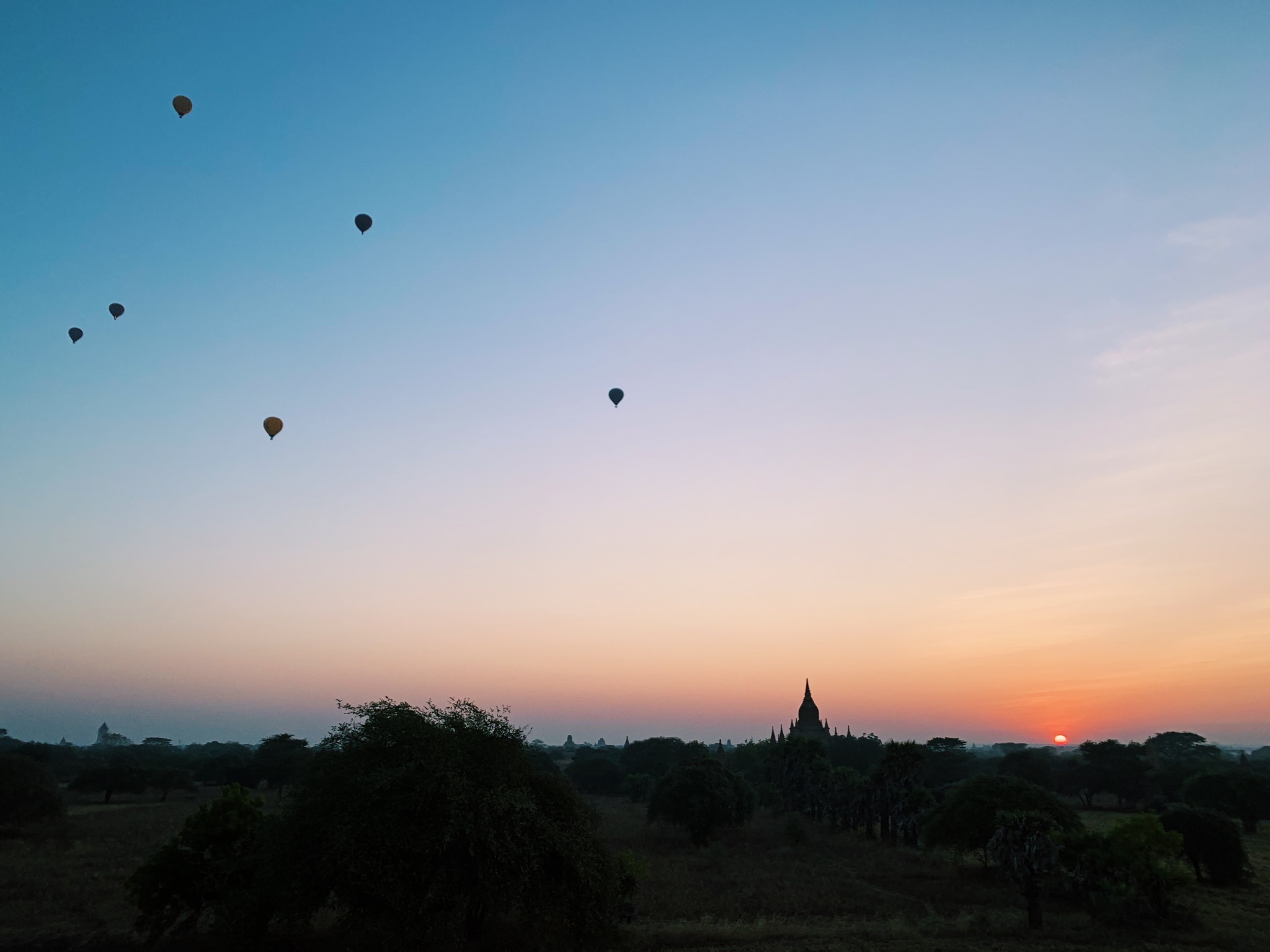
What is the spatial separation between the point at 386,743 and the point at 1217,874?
45852 millimetres

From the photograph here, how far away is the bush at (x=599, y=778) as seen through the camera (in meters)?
123

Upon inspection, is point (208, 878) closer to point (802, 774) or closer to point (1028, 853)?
point (1028, 853)

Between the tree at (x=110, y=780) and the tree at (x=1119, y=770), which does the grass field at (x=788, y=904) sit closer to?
the tree at (x=110, y=780)

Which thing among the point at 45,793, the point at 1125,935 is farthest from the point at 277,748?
the point at 1125,935

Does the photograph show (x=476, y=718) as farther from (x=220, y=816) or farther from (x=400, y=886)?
(x=220, y=816)

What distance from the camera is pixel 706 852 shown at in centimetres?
5316

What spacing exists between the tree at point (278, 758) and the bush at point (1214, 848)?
86.1 metres

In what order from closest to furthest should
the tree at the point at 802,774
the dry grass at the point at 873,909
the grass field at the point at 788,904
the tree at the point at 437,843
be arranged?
the tree at the point at 437,843 < the grass field at the point at 788,904 < the dry grass at the point at 873,909 < the tree at the point at 802,774

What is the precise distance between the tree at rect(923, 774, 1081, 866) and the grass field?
1848mm

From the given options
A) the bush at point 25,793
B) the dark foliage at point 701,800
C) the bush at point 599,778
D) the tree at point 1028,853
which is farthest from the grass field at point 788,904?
the bush at point 599,778

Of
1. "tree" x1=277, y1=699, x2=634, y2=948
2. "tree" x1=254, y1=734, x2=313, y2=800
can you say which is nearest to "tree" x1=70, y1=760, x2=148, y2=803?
"tree" x1=254, y1=734, x2=313, y2=800

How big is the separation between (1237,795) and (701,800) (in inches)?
2106

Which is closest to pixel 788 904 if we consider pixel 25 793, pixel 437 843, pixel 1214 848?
pixel 437 843

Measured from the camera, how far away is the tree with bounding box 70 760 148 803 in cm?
8319
